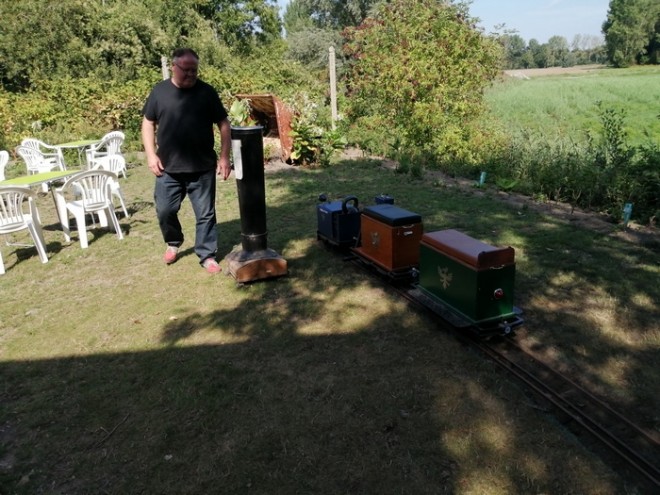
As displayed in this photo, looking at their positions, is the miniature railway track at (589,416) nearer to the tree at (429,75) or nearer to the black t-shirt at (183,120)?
the black t-shirt at (183,120)

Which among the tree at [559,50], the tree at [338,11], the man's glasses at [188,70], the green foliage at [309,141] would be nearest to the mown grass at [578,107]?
the green foliage at [309,141]

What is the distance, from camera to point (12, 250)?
624 centimetres

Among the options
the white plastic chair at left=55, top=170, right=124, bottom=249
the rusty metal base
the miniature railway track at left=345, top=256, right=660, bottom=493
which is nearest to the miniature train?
the miniature railway track at left=345, top=256, right=660, bottom=493

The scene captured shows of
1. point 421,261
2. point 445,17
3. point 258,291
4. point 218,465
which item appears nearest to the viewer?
point 218,465

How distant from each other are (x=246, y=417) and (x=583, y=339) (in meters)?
2.49

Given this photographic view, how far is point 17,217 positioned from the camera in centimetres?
560

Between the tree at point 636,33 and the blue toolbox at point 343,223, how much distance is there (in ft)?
306

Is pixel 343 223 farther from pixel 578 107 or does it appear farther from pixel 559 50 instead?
pixel 559 50

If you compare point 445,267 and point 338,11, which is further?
point 338,11

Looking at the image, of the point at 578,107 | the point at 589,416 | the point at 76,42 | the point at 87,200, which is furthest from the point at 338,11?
the point at 589,416

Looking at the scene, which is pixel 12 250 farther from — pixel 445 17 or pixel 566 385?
pixel 445 17

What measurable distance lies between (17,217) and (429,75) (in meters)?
9.23

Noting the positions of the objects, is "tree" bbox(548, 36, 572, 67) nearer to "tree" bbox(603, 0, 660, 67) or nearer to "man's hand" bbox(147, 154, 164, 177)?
"tree" bbox(603, 0, 660, 67)

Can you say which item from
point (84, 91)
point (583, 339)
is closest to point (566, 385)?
point (583, 339)
